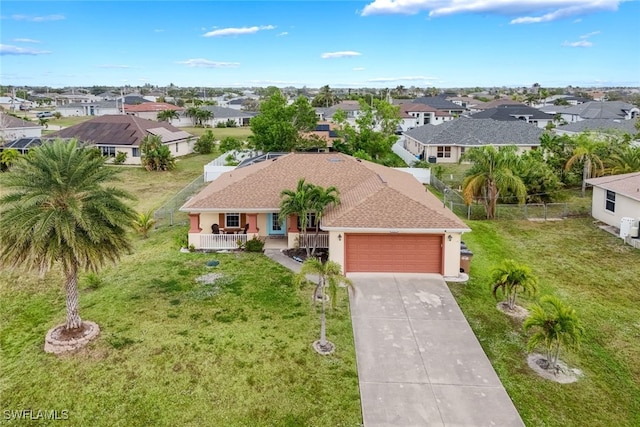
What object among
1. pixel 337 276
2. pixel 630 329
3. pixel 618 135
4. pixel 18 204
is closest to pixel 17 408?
pixel 18 204

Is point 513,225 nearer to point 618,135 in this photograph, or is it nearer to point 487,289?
point 487,289

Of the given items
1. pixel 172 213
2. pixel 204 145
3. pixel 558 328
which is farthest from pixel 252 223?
pixel 204 145

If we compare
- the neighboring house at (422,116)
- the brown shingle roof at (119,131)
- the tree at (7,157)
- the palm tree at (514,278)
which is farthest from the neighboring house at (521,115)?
the palm tree at (514,278)

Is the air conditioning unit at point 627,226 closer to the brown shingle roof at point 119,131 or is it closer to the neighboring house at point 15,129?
the brown shingle roof at point 119,131

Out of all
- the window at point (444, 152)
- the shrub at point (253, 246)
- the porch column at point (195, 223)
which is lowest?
the shrub at point (253, 246)

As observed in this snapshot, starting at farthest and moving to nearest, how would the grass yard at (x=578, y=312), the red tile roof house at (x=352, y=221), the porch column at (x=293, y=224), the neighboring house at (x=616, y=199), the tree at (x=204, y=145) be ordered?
the tree at (x=204, y=145)
the neighboring house at (x=616, y=199)
the porch column at (x=293, y=224)
the red tile roof house at (x=352, y=221)
the grass yard at (x=578, y=312)

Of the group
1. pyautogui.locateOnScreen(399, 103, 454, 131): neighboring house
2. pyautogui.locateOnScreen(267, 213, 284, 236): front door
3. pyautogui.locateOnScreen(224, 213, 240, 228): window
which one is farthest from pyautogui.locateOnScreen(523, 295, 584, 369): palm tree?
pyautogui.locateOnScreen(399, 103, 454, 131): neighboring house

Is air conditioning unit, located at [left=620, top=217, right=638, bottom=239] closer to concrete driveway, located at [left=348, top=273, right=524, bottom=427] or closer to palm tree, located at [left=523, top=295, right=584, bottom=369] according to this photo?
concrete driveway, located at [left=348, top=273, right=524, bottom=427]
